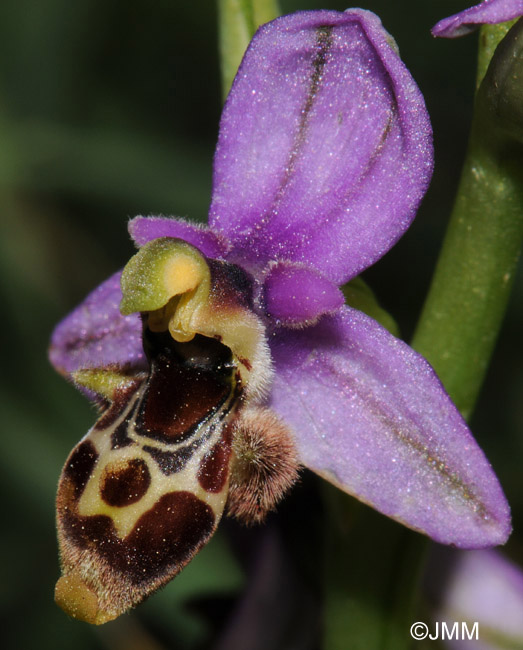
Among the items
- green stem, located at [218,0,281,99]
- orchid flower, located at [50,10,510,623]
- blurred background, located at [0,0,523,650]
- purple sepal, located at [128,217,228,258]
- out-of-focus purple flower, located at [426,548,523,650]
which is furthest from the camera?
blurred background, located at [0,0,523,650]

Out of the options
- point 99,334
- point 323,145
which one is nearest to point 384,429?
point 323,145

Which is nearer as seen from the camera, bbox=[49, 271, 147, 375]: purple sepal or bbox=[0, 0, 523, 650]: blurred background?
bbox=[49, 271, 147, 375]: purple sepal

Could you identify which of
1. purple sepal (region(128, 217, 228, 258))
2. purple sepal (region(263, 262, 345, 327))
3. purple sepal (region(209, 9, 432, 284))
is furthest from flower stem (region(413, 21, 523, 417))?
purple sepal (region(128, 217, 228, 258))

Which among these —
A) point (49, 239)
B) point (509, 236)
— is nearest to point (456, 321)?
point (509, 236)

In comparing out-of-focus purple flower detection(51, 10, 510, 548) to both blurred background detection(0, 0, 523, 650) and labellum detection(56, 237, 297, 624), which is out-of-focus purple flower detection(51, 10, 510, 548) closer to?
labellum detection(56, 237, 297, 624)

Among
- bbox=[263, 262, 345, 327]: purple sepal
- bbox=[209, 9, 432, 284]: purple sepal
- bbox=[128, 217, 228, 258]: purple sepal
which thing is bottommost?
bbox=[263, 262, 345, 327]: purple sepal

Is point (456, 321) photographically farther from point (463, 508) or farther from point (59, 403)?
point (59, 403)

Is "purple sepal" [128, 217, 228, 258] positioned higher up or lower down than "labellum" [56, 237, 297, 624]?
higher up

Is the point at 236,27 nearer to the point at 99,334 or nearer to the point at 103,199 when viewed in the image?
the point at 99,334

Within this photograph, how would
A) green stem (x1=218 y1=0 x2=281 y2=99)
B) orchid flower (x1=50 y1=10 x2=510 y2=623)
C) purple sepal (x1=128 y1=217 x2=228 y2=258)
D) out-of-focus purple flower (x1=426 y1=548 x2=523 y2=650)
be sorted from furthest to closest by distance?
out-of-focus purple flower (x1=426 y1=548 x2=523 y2=650) < green stem (x1=218 y1=0 x2=281 y2=99) < purple sepal (x1=128 y1=217 x2=228 y2=258) < orchid flower (x1=50 y1=10 x2=510 y2=623)
